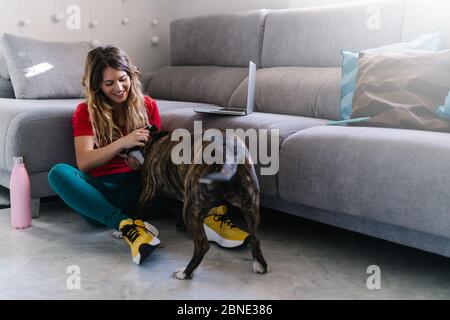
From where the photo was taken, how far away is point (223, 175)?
4.17ft

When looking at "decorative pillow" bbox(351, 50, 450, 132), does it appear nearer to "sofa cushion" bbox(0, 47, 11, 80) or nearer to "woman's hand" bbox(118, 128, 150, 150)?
"woman's hand" bbox(118, 128, 150, 150)

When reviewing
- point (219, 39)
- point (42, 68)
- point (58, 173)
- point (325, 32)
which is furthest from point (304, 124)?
point (42, 68)

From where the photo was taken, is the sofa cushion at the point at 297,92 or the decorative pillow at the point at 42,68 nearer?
the sofa cushion at the point at 297,92

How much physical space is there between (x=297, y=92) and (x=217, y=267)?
109 centimetres

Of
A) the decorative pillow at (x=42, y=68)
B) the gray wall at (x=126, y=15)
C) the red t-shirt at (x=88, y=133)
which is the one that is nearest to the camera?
the red t-shirt at (x=88, y=133)

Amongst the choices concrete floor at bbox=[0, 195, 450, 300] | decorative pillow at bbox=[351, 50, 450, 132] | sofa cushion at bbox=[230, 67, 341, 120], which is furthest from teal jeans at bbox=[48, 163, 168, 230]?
decorative pillow at bbox=[351, 50, 450, 132]

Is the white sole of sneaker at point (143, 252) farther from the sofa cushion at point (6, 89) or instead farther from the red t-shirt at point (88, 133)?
the sofa cushion at point (6, 89)

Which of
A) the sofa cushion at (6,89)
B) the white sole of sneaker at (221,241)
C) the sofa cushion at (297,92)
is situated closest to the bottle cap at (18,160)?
the white sole of sneaker at (221,241)

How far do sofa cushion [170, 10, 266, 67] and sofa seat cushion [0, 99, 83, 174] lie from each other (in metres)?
1.13

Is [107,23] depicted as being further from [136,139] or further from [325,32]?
[136,139]

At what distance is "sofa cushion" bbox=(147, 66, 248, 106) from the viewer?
2760 mm

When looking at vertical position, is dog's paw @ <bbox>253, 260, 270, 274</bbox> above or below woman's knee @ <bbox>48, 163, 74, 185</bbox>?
below

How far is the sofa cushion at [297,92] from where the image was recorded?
2.25 metres

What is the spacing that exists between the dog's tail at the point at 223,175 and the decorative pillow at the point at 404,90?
720 millimetres
